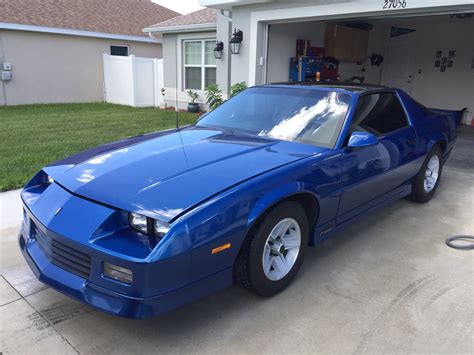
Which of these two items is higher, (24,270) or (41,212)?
(41,212)

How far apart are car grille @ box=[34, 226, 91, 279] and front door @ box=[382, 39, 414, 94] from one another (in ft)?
42.8

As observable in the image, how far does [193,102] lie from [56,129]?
15.5 ft

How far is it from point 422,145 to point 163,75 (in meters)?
11.4

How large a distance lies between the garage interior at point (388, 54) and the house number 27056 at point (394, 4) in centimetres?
296

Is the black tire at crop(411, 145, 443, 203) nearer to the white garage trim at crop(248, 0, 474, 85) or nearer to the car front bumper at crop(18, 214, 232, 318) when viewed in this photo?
the white garage trim at crop(248, 0, 474, 85)

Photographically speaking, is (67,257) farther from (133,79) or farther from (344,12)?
(133,79)

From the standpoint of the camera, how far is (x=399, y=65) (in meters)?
13.4

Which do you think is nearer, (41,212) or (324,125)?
(41,212)

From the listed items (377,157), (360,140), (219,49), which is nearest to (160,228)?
(360,140)

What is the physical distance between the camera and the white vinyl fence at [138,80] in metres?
15.1

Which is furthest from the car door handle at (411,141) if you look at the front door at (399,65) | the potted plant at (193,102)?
the front door at (399,65)

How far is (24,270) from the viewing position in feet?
10.9

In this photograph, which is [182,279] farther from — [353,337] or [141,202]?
[353,337]

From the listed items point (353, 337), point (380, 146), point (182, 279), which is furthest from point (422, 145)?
point (182, 279)
